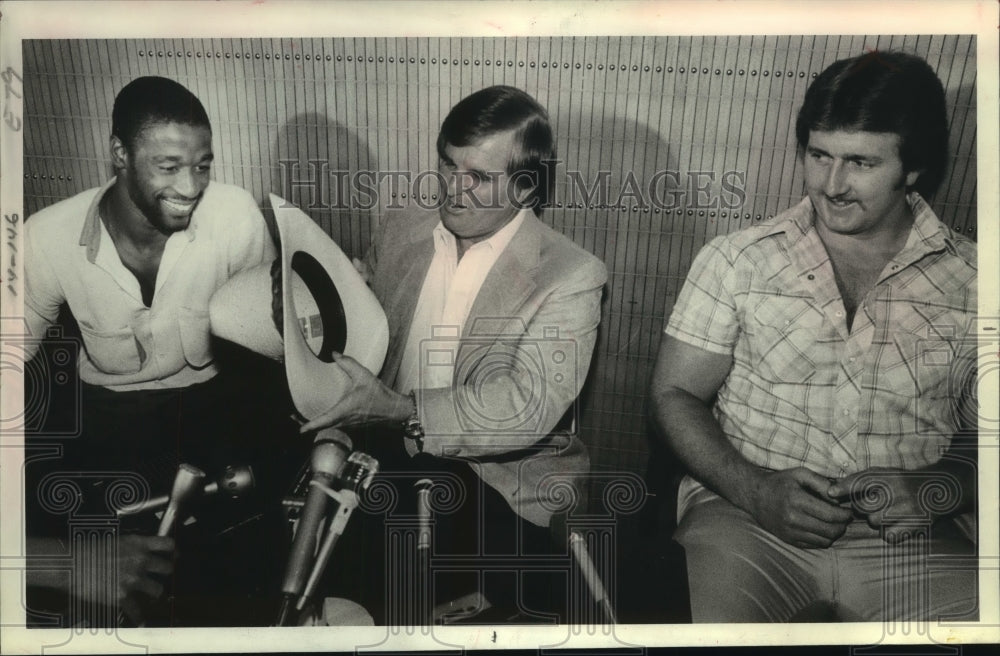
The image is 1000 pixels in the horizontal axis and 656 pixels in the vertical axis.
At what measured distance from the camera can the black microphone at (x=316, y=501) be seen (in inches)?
110

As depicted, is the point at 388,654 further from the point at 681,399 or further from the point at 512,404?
the point at 681,399

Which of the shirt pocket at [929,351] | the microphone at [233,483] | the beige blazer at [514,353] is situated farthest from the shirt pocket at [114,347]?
the shirt pocket at [929,351]

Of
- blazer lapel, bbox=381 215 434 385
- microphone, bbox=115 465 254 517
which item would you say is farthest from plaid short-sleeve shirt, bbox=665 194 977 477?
microphone, bbox=115 465 254 517

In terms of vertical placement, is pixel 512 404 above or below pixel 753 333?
below

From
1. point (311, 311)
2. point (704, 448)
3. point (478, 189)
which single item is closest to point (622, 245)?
point (478, 189)

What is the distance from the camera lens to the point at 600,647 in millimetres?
2832

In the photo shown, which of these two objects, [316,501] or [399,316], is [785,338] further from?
[316,501]

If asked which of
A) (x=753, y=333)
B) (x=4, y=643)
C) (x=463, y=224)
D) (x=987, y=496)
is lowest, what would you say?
(x=4, y=643)

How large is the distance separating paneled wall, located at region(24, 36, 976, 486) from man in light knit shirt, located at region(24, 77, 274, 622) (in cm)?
9

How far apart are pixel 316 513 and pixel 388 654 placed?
453mm

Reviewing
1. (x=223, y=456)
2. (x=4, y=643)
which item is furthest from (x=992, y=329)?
(x=4, y=643)

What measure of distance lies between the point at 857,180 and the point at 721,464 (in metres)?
0.86

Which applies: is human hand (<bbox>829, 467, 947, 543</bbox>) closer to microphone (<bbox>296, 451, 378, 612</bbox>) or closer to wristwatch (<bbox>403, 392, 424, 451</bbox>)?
wristwatch (<bbox>403, 392, 424, 451</bbox>)

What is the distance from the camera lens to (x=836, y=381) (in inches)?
108
